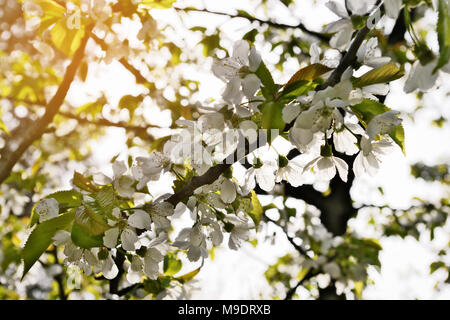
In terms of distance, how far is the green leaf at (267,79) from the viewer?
0.69 metres

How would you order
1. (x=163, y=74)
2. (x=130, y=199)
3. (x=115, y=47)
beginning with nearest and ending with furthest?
(x=130, y=199) → (x=115, y=47) → (x=163, y=74)

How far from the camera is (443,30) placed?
0.53 m

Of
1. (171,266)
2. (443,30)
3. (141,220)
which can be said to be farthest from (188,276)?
(443,30)

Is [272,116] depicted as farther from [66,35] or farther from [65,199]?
[66,35]

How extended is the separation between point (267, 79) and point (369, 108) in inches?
8.0

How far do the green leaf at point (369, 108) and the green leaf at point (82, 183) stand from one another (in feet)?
2.18

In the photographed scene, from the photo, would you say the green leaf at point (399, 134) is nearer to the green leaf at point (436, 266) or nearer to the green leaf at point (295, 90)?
the green leaf at point (295, 90)

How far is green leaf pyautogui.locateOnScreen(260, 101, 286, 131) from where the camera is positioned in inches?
25.4

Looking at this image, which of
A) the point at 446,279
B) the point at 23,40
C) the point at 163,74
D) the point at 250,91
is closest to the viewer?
the point at 250,91

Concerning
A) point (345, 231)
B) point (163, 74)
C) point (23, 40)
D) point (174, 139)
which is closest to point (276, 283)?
point (345, 231)

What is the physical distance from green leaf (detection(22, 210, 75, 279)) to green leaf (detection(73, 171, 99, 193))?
5.5 inches
